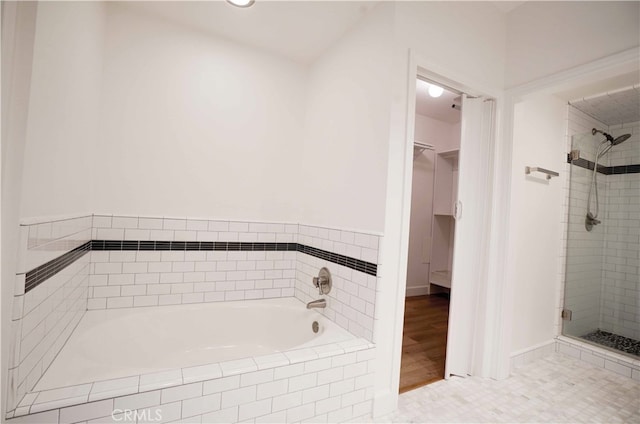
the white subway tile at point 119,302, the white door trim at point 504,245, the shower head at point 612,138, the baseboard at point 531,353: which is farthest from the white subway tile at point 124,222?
the shower head at point 612,138

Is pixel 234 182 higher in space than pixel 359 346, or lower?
higher

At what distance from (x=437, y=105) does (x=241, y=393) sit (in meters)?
3.72

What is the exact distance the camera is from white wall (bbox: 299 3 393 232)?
64.0 inches

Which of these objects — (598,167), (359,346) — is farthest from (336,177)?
(598,167)

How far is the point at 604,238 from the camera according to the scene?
279 cm

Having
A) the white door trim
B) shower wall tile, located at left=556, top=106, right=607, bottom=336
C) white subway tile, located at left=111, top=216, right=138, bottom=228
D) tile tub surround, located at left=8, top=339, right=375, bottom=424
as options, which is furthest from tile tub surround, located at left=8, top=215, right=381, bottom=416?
shower wall tile, located at left=556, top=106, right=607, bottom=336

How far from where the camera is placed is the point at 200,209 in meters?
2.09

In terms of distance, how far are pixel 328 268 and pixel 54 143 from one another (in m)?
1.56

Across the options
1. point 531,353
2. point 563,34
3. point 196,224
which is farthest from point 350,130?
point 531,353

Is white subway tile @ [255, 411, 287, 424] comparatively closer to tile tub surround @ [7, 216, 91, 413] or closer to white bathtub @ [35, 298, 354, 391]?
white bathtub @ [35, 298, 354, 391]

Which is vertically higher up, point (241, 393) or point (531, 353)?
point (241, 393)

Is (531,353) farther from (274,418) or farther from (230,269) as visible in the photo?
(230,269)

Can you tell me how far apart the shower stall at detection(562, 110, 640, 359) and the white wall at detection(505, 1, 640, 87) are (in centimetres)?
115

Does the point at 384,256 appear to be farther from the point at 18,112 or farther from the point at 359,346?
the point at 18,112
